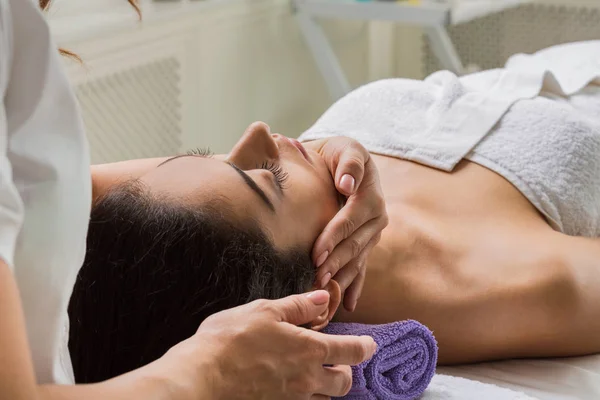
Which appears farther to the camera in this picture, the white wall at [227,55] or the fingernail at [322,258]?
the white wall at [227,55]

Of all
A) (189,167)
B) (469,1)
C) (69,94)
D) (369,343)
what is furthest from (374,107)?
(469,1)

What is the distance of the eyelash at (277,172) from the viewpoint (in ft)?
3.76

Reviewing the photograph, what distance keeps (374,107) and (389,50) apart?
1.94 m

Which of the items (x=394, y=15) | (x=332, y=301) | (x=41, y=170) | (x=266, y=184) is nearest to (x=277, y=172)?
(x=266, y=184)

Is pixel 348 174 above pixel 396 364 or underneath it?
above

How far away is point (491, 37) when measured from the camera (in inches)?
126

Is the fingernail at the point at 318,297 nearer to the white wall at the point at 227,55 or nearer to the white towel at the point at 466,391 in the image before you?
the white towel at the point at 466,391

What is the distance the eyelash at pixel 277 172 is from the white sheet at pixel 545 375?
39 cm

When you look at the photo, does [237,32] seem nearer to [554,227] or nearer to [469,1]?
[469,1]

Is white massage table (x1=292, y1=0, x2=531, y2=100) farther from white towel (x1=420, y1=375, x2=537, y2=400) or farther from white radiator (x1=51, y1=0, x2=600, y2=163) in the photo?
white towel (x1=420, y1=375, x2=537, y2=400)

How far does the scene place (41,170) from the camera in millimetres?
730

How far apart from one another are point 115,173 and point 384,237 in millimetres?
474

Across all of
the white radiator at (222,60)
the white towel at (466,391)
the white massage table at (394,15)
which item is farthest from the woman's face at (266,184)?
the white massage table at (394,15)

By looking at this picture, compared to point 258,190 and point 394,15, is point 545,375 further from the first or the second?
point 394,15
